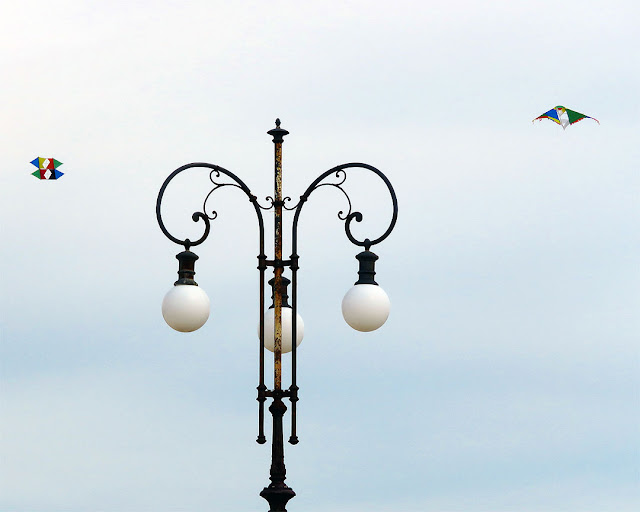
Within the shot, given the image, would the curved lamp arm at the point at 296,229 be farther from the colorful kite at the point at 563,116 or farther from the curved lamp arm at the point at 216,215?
the colorful kite at the point at 563,116

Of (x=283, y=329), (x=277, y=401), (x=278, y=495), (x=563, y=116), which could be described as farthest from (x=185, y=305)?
Answer: (x=563, y=116)

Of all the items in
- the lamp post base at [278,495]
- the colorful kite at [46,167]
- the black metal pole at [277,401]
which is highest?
the colorful kite at [46,167]

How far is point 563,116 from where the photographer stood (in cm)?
1559

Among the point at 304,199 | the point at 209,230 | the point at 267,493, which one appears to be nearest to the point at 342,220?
the point at 304,199

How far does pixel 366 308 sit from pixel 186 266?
5.75ft

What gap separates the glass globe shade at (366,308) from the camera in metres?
12.4

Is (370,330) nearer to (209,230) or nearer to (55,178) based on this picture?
(209,230)

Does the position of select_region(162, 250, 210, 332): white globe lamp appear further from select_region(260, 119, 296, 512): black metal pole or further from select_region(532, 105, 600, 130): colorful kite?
select_region(532, 105, 600, 130): colorful kite

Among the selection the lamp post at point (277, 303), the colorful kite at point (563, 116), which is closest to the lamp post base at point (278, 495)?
the lamp post at point (277, 303)

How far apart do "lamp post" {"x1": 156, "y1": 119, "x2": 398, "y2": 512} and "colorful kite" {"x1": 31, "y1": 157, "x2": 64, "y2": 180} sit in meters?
2.83

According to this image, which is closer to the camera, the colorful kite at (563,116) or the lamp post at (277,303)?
the lamp post at (277,303)

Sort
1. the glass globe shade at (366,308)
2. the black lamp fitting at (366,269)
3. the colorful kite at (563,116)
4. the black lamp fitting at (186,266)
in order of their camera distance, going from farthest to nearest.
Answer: the colorful kite at (563,116), the black lamp fitting at (366,269), the black lamp fitting at (186,266), the glass globe shade at (366,308)

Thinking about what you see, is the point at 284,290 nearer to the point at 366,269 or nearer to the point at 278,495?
the point at 366,269

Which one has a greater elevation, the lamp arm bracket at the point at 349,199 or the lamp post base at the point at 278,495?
the lamp arm bracket at the point at 349,199
